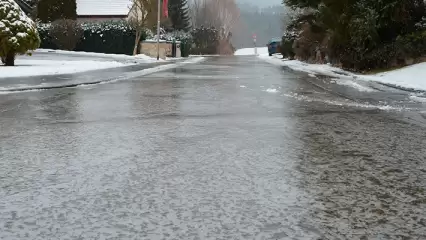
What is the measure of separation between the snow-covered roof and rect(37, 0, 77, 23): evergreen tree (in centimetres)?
1068

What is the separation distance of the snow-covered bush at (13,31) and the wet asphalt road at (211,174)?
47.6 ft

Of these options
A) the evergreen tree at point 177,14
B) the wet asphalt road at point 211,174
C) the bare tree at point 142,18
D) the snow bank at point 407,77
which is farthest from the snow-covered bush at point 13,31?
the evergreen tree at point 177,14

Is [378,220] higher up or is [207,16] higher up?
[207,16]

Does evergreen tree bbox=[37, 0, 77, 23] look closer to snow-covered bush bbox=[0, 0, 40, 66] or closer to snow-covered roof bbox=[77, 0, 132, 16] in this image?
snow-covered roof bbox=[77, 0, 132, 16]

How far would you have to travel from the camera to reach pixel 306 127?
8.67m

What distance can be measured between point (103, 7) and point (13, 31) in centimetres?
4257

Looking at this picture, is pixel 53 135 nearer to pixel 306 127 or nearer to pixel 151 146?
pixel 151 146

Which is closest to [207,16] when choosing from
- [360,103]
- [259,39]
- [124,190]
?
[259,39]

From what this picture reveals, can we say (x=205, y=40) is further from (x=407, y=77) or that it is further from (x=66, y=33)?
(x=407, y=77)

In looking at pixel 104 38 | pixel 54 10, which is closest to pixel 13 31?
pixel 104 38

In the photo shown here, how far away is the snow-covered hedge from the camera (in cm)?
5275

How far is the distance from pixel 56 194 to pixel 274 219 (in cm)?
199

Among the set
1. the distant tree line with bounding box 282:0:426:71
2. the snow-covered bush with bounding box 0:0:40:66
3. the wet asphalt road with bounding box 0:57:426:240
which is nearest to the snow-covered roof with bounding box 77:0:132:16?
the distant tree line with bounding box 282:0:426:71

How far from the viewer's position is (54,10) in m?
53.2
